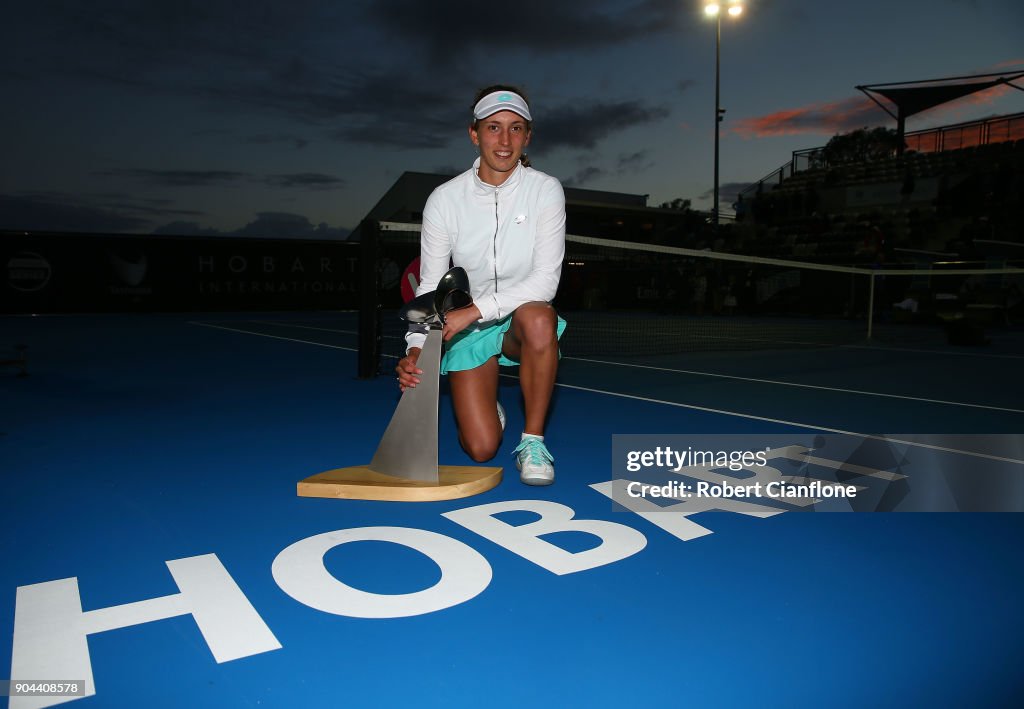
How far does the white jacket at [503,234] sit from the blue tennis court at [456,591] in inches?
35.1

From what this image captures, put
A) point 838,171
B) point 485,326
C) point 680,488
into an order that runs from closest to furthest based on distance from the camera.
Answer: point 680,488 → point 485,326 → point 838,171

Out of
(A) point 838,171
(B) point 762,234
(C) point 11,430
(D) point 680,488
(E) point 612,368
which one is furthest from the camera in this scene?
(A) point 838,171

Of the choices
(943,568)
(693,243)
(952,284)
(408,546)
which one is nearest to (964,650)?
(943,568)

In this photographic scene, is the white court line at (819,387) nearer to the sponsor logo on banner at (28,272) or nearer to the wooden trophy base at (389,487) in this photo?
the wooden trophy base at (389,487)

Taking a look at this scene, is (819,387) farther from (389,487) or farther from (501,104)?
(389,487)

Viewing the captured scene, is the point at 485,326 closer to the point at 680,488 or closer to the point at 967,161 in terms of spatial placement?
the point at 680,488

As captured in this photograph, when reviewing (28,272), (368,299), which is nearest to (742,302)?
(368,299)

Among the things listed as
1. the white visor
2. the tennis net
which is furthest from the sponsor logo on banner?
the white visor

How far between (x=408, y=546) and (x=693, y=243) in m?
24.9

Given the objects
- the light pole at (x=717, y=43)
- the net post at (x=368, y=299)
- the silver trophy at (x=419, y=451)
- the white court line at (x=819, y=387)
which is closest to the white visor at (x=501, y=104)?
the silver trophy at (x=419, y=451)

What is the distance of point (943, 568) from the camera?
2.19m

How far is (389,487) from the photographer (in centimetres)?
279

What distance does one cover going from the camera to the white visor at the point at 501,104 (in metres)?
3.07

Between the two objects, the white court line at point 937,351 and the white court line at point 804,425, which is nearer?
the white court line at point 804,425
